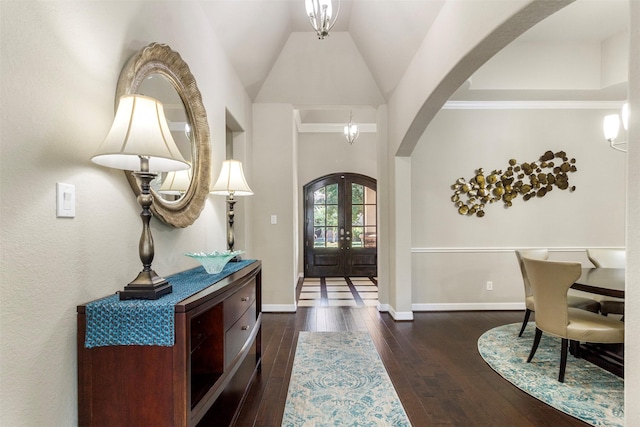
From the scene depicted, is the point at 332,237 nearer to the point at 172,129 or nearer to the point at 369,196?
the point at 369,196

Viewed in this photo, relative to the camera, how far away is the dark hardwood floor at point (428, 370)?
1.92 m

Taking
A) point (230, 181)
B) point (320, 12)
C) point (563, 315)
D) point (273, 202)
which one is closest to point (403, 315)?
point (563, 315)

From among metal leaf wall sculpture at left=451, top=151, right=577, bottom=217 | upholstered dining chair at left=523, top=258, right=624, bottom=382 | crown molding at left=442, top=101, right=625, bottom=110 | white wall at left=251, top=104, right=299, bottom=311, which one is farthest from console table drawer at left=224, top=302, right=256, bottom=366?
crown molding at left=442, top=101, right=625, bottom=110

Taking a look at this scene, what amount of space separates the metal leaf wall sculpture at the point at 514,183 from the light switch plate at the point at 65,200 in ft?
13.3

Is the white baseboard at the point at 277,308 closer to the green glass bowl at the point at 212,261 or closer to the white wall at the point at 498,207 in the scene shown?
the white wall at the point at 498,207

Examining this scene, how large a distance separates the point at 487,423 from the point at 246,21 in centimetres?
369

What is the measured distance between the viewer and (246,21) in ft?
9.27

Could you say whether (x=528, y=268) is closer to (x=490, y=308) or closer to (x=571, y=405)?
(x=571, y=405)

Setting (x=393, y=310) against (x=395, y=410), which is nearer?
(x=395, y=410)

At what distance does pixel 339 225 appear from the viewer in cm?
669

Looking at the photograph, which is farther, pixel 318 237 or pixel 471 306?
pixel 318 237

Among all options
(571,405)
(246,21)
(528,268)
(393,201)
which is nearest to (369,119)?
(393,201)

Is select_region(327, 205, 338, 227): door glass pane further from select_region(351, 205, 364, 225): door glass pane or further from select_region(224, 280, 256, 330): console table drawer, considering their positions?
select_region(224, 280, 256, 330): console table drawer

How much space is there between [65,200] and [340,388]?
2053 millimetres
